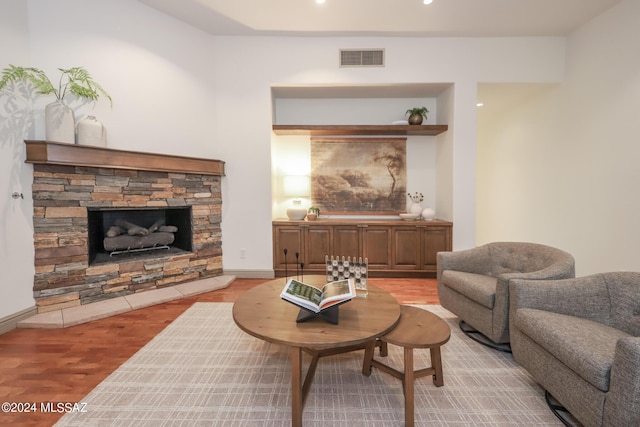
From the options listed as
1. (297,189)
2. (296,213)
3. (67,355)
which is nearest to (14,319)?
(67,355)

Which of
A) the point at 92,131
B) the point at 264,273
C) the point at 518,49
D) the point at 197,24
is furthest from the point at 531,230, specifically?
the point at 92,131

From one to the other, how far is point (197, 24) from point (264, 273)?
3515 millimetres

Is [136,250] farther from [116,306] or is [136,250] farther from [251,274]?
[251,274]

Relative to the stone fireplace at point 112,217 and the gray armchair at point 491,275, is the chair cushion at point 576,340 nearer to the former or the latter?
the gray armchair at point 491,275

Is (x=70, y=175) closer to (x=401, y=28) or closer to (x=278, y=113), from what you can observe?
(x=278, y=113)

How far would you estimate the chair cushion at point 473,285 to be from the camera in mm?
2404

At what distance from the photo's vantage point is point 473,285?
2.58 metres

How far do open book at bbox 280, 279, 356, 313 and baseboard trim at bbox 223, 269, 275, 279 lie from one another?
2.51 meters

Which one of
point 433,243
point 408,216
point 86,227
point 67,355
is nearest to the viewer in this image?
point 67,355

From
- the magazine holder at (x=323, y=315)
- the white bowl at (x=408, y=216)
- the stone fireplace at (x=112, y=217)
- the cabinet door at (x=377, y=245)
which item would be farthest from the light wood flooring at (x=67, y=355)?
the white bowl at (x=408, y=216)

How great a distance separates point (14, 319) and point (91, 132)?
76.3 inches

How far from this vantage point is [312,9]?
3.58 m

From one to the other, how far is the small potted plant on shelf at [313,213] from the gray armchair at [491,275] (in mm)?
A: 2089

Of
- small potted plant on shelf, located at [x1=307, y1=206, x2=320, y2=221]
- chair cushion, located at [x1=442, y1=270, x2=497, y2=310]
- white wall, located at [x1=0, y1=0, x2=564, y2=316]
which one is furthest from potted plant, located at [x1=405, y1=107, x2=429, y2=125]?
chair cushion, located at [x1=442, y1=270, x2=497, y2=310]
